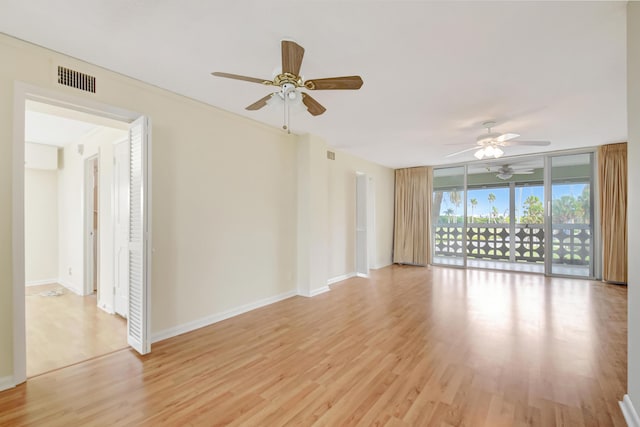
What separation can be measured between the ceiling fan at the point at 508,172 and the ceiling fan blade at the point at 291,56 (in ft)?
23.6

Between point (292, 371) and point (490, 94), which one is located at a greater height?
point (490, 94)

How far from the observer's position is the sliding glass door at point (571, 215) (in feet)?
18.5

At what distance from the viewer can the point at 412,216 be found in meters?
7.41

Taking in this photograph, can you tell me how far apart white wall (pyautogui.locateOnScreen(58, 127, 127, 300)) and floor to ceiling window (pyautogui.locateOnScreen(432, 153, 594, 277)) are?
23.0ft

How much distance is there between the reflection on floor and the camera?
99.6 inches

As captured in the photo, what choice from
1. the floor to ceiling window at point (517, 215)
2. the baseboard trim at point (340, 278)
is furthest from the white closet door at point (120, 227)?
the floor to ceiling window at point (517, 215)

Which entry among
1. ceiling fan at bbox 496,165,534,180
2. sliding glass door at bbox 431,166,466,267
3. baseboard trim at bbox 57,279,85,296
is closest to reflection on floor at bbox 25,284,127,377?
baseboard trim at bbox 57,279,85,296

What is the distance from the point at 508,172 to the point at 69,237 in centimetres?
997

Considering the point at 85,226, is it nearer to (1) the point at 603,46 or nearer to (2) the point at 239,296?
(2) the point at 239,296

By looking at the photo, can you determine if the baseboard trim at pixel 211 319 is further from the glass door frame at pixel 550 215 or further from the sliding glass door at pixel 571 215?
the sliding glass door at pixel 571 215

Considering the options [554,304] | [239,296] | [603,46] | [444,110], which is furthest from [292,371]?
[554,304]

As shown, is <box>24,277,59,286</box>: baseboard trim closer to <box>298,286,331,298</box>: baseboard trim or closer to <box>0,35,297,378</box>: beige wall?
<box>0,35,297,378</box>: beige wall

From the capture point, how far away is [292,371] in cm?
232

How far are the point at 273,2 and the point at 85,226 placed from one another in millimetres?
4691
